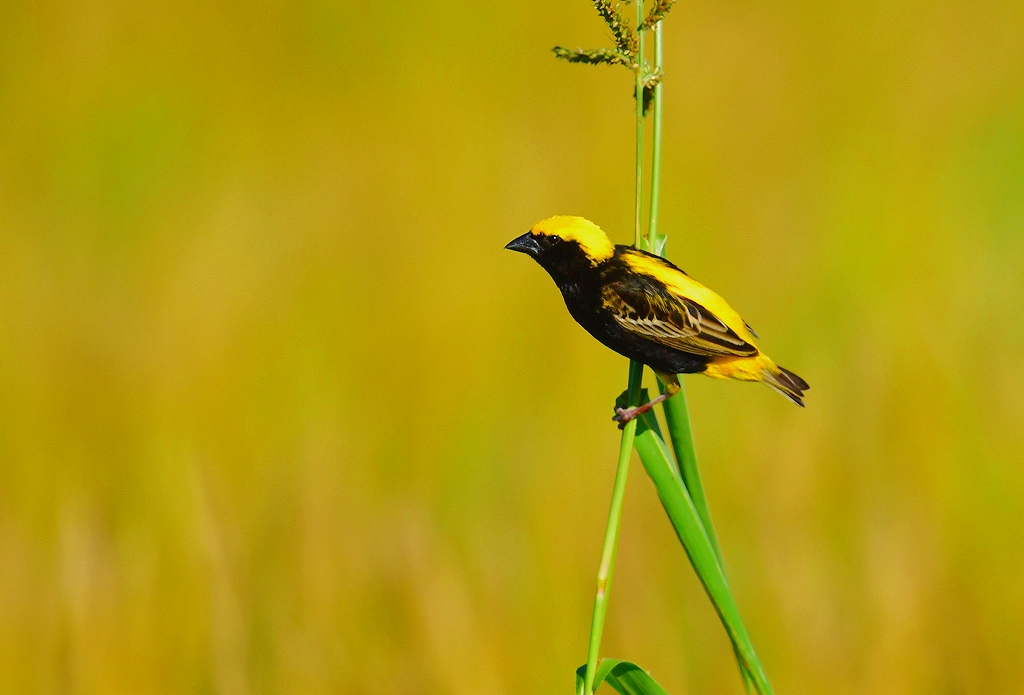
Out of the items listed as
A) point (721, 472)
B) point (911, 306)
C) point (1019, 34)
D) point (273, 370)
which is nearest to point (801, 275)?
point (911, 306)

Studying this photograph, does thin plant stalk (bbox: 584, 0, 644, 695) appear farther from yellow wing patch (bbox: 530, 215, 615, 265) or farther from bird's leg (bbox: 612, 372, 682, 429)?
yellow wing patch (bbox: 530, 215, 615, 265)

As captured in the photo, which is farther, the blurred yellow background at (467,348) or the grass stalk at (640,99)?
the blurred yellow background at (467,348)

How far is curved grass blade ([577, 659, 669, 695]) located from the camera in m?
1.59

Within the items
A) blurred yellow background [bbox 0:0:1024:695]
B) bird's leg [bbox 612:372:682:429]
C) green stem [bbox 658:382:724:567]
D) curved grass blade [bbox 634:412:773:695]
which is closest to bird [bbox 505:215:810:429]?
bird's leg [bbox 612:372:682:429]

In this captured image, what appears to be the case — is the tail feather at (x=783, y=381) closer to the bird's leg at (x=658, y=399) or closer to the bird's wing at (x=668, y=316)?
the bird's wing at (x=668, y=316)

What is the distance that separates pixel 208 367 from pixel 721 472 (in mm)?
1926

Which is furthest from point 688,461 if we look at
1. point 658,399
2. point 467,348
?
point 467,348

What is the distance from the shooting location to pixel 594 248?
2129mm

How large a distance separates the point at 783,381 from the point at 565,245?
53 centimetres

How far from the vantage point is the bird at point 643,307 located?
208cm

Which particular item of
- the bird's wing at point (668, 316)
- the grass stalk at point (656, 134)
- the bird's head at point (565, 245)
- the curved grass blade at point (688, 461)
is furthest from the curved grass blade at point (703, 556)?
the bird's head at point (565, 245)

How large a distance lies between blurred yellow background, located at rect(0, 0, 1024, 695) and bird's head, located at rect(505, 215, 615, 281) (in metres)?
1.14

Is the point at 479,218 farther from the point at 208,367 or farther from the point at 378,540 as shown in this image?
the point at 378,540

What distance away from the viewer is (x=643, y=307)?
2.12m
